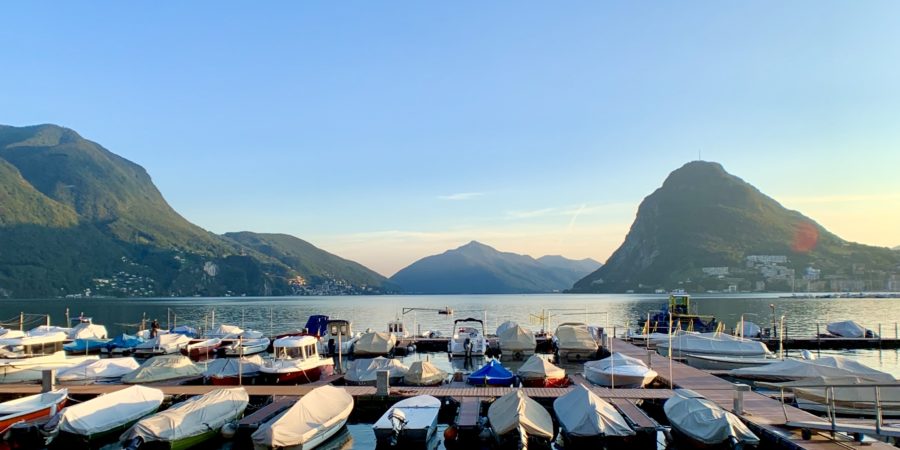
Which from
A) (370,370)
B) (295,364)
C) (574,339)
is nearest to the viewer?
(370,370)

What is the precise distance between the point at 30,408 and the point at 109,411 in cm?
428

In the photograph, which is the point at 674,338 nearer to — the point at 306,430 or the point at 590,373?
the point at 590,373

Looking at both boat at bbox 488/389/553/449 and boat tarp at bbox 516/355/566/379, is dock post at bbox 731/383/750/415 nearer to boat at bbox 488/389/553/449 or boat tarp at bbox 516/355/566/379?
boat at bbox 488/389/553/449

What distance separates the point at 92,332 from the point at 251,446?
51.5m

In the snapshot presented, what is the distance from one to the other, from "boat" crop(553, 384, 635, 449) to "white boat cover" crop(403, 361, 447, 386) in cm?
1171

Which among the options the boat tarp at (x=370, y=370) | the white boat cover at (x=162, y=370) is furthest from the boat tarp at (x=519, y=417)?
the white boat cover at (x=162, y=370)

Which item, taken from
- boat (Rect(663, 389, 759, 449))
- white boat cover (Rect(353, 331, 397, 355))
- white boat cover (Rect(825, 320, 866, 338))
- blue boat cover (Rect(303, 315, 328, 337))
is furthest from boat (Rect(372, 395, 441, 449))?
white boat cover (Rect(825, 320, 866, 338))

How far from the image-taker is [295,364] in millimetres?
40531

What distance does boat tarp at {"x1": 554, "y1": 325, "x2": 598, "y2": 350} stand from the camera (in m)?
57.3

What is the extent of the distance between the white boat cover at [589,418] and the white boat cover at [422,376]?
11.3 meters

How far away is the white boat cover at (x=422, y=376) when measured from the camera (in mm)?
Result: 36594

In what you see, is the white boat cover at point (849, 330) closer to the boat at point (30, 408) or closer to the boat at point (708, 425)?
the boat at point (708, 425)

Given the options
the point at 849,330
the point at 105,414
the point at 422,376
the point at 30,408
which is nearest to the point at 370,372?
the point at 422,376

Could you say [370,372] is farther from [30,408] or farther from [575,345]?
[575,345]
